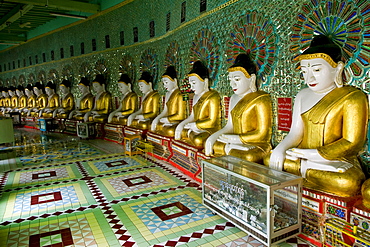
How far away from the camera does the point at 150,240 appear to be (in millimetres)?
2896

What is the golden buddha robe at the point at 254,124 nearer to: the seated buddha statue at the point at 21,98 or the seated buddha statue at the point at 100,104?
the seated buddha statue at the point at 100,104

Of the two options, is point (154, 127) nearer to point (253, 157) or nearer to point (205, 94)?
point (205, 94)

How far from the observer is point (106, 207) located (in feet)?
12.2

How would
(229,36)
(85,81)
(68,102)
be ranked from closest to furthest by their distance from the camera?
(229,36) < (85,81) < (68,102)

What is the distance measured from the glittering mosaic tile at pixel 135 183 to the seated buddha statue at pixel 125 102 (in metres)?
3.05

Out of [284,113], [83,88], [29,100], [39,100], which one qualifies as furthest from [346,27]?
[29,100]

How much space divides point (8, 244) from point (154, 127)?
3754mm

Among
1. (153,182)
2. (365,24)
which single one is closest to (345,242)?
(365,24)

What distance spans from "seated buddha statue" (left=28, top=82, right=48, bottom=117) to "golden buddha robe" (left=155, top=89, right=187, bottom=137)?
806 centimetres

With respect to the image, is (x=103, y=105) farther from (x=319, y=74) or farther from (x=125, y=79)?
(x=319, y=74)

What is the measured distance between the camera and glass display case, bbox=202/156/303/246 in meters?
2.58

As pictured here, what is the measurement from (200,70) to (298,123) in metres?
2.28

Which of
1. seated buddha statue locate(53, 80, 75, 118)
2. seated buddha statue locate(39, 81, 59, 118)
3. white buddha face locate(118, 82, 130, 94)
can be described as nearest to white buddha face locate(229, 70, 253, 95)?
white buddha face locate(118, 82, 130, 94)

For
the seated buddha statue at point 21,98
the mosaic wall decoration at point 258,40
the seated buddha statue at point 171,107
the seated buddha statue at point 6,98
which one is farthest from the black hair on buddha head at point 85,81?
the seated buddha statue at point 6,98
